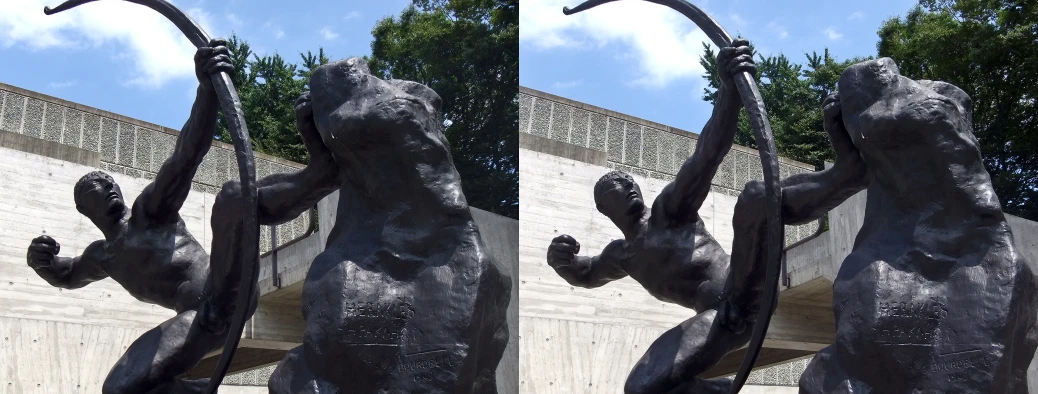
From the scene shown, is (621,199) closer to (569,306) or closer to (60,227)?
(569,306)

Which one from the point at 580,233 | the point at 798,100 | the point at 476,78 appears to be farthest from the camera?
the point at 798,100

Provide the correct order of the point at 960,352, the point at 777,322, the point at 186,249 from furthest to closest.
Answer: the point at 777,322 < the point at 186,249 < the point at 960,352

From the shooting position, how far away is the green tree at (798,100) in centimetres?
2648

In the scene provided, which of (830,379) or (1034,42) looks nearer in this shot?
(830,379)

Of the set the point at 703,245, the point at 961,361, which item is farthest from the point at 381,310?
the point at 961,361

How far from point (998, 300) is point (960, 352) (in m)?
0.31

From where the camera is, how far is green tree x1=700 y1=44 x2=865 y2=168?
26484 millimetres

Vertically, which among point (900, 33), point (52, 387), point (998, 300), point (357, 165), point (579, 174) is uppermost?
point (900, 33)

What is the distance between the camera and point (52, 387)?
648 inches

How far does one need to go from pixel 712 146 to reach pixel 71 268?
12.9ft

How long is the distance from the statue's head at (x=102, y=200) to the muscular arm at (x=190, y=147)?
0.21 metres

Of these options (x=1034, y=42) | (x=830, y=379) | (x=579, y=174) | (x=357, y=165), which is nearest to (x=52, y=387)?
(x=579, y=174)

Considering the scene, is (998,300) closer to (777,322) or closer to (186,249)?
(186,249)

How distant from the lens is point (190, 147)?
26.3ft
